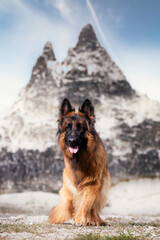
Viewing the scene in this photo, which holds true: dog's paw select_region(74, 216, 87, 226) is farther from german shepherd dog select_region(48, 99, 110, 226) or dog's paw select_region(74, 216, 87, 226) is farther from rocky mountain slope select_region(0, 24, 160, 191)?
rocky mountain slope select_region(0, 24, 160, 191)

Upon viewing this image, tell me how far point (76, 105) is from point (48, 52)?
8083 mm

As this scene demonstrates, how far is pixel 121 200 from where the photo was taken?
24.8 meters

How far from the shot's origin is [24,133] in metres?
27.5

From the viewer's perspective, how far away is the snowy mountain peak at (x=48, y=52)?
32062 millimetres

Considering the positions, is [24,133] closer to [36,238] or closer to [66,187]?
[66,187]

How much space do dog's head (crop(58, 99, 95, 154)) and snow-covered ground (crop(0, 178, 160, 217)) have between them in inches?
549

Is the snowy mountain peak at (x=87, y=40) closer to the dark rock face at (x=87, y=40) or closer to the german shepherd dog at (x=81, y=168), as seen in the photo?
the dark rock face at (x=87, y=40)

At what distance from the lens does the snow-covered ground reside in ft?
68.6

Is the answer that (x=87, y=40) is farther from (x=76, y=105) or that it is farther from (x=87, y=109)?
(x=87, y=109)

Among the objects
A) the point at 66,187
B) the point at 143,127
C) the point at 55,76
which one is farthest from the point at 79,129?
the point at 55,76

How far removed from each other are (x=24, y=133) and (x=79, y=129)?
21083 mm

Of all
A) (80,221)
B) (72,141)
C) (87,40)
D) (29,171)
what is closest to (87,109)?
(72,141)

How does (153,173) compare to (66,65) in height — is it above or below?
below

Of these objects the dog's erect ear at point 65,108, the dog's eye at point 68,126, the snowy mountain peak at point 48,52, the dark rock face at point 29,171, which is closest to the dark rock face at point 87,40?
the snowy mountain peak at point 48,52
